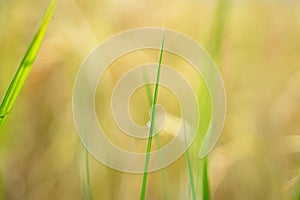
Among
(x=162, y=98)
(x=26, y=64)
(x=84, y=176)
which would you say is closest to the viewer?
(x=26, y=64)

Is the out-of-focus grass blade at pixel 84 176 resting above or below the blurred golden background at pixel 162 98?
below

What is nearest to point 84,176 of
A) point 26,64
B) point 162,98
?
point 26,64

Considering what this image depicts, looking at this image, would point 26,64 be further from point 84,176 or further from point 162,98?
point 162,98

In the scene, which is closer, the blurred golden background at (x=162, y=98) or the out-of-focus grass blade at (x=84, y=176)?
the out-of-focus grass blade at (x=84, y=176)

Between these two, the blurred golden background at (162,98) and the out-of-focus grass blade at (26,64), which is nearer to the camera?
the out-of-focus grass blade at (26,64)

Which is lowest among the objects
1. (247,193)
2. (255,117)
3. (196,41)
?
(247,193)

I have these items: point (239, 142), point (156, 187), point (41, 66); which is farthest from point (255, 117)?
point (41, 66)

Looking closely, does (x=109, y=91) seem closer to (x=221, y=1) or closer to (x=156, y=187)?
(x=156, y=187)

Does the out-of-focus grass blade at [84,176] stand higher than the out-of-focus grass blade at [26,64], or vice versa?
the out-of-focus grass blade at [26,64]
